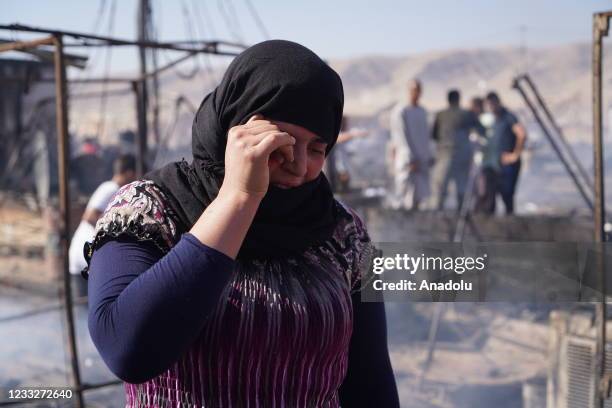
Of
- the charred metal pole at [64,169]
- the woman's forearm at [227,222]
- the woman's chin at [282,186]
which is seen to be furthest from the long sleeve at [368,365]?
the charred metal pole at [64,169]

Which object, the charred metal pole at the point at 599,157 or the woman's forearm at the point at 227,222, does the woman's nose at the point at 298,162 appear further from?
the charred metal pole at the point at 599,157

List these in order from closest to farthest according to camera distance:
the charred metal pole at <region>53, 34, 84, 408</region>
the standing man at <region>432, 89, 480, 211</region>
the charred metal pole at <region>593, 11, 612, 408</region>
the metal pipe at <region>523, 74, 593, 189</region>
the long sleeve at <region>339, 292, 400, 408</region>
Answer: the long sleeve at <region>339, 292, 400, 408</region>
the charred metal pole at <region>593, 11, 612, 408</region>
the charred metal pole at <region>53, 34, 84, 408</region>
the metal pipe at <region>523, 74, 593, 189</region>
the standing man at <region>432, 89, 480, 211</region>

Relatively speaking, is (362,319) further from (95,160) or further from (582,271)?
(95,160)

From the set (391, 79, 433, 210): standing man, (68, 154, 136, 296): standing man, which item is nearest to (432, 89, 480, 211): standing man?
(391, 79, 433, 210): standing man

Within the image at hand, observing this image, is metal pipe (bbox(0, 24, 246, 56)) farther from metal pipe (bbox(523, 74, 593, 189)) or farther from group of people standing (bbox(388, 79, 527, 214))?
group of people standing (bbox(388, 79, 527, 214))

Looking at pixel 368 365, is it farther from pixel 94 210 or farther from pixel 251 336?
pixel 94 210

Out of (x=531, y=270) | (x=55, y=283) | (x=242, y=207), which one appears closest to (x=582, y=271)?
(x=531, y=270)

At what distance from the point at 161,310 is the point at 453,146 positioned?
7989 mm

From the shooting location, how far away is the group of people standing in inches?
334

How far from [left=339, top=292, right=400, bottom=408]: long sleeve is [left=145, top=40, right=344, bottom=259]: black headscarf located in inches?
10.1

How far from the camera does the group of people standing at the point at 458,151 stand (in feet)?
27.8

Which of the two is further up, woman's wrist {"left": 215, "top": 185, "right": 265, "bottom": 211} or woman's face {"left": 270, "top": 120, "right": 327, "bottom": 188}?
woman's face {"left": 270, "top": 120, "right": 327, "bottom": 188}

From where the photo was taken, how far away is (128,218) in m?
1.30

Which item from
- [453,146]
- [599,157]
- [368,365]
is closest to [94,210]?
[599,157]
